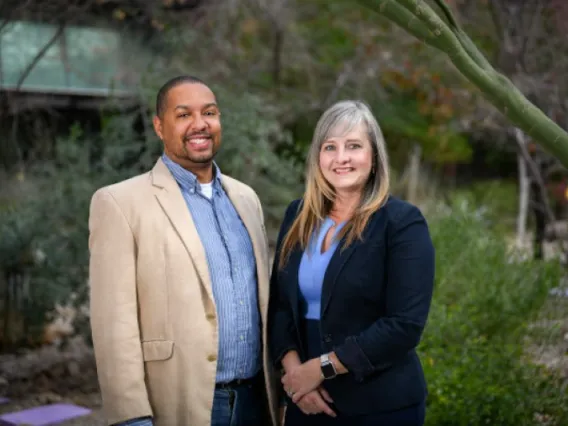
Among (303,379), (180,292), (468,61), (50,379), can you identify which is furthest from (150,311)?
(50,379)

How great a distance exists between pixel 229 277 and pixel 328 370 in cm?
57

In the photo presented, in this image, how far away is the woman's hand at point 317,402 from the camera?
319cm

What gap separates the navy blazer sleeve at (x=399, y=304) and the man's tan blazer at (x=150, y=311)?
59cm

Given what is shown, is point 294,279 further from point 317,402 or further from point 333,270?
point 317,402

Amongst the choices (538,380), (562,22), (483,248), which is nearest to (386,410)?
(538,380)

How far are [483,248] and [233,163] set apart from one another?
104 inches

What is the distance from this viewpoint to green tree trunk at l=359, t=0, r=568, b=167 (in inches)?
128

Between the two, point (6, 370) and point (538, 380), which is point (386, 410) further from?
point (6, 370)

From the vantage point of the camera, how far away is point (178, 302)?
128 inches

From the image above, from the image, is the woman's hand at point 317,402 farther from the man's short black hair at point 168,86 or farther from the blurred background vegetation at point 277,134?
the blurred background vegetation at point 277,134

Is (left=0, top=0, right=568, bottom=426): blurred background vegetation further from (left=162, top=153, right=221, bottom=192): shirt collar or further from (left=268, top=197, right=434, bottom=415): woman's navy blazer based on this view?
(left=162, top=153, right=221, bottom=192): shirt collar

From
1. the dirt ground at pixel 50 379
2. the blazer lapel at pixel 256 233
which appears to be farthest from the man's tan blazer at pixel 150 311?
the dirt ground at pixel 50 379

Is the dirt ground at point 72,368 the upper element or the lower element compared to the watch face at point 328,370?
lower

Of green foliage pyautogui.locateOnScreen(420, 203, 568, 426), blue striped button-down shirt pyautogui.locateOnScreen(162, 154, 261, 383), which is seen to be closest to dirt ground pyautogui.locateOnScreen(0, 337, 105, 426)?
green foliage pyautogui.locateOnScreen(420, 203, 568, 426)
